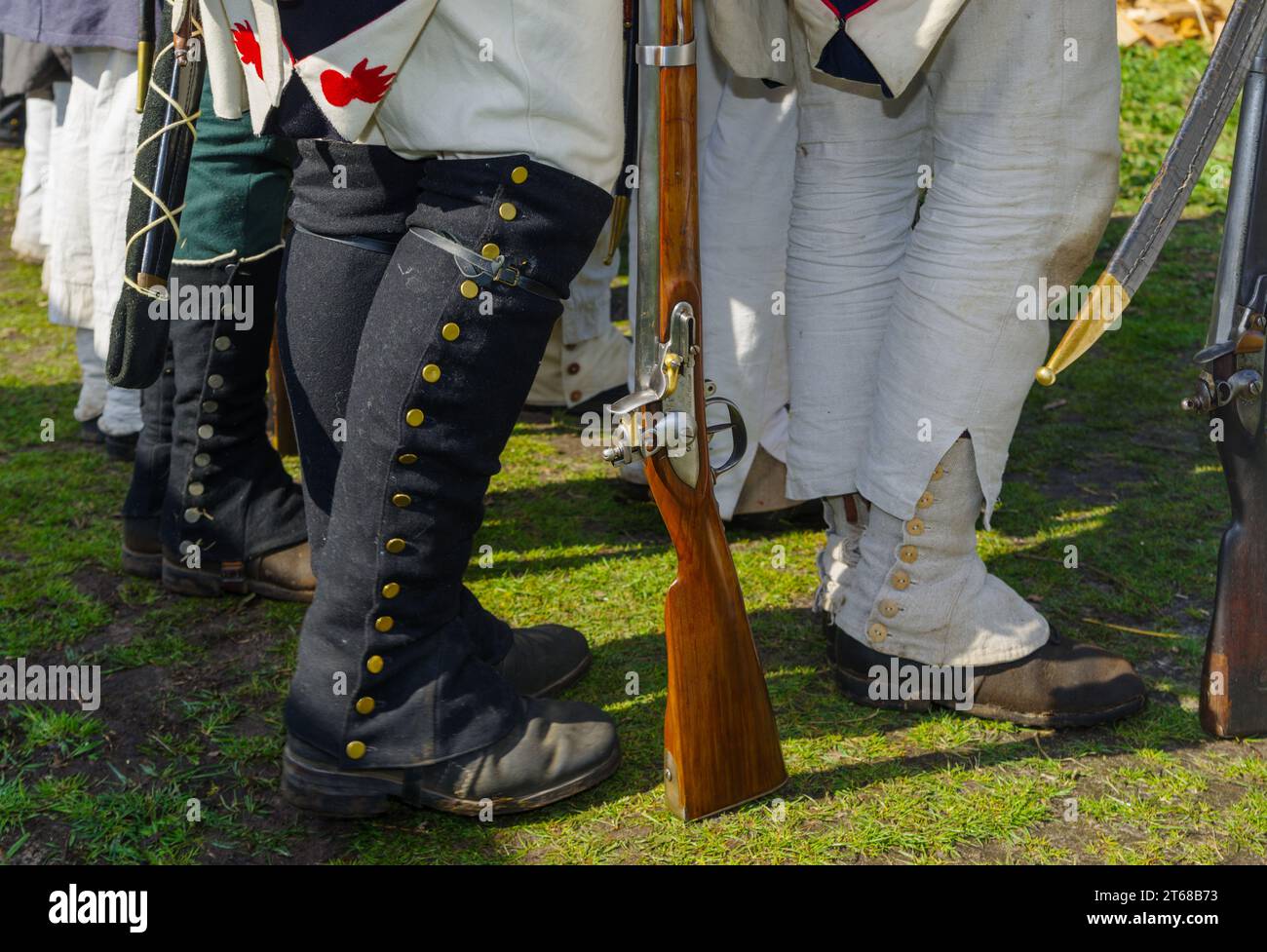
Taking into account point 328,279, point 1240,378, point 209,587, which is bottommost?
point 209,587

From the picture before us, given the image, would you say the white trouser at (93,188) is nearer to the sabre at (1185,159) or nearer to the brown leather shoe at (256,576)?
the brown leather shoe at (256,576)

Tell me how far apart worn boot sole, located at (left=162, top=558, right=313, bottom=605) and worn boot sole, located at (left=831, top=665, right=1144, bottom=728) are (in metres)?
1.05

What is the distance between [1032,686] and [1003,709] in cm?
6

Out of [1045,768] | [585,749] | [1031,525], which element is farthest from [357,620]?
[1031,525]

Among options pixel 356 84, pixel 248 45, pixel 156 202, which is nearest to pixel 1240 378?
pixel 356 84

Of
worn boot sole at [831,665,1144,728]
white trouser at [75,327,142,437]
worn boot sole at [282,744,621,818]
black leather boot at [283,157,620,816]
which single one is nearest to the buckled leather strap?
black leather boot at [283,157,620,816]

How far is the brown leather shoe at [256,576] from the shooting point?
2.55 metres

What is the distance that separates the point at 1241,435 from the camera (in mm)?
2061

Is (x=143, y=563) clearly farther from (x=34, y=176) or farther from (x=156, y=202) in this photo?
(x=34, y=176)

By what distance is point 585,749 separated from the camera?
1962 millimetres

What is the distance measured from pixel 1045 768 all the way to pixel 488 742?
870 mm

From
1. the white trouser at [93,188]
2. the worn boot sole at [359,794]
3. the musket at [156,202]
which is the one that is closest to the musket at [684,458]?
the worn boot sole at [359,794]

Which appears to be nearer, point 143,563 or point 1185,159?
point 1185,159

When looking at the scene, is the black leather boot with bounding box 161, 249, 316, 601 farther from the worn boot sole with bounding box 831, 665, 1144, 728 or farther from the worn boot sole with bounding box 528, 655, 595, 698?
the worn boot sole with bounding box 831, 665, 1144, 728
